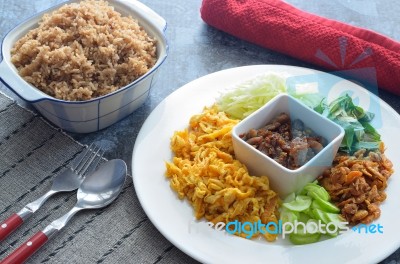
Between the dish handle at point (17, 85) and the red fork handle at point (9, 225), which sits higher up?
the dish handle at point (17, 85)

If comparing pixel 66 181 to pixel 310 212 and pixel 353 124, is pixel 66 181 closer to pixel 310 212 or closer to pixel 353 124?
pixel 310 212

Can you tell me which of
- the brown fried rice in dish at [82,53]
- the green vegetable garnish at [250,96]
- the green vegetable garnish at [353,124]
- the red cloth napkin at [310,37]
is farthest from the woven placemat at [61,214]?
the red cloth napkin at [310,37]

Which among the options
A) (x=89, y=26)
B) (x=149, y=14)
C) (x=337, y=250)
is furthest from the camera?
(x=149, y=14)

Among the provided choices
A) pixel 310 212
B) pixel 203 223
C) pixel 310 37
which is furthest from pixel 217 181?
pixel 310 37

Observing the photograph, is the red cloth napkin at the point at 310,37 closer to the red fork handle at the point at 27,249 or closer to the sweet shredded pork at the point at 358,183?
the sweet shredded pork at the point at 358,183

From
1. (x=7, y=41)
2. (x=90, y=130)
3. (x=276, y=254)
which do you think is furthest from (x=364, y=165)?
(x=7, y=41)

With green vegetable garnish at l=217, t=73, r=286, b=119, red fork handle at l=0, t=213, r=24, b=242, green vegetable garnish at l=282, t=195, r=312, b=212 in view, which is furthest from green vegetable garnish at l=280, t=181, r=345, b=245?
red fork handle at l=0, t=213, r=24, b=242

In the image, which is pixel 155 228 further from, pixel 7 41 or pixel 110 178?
pixel 7 41
